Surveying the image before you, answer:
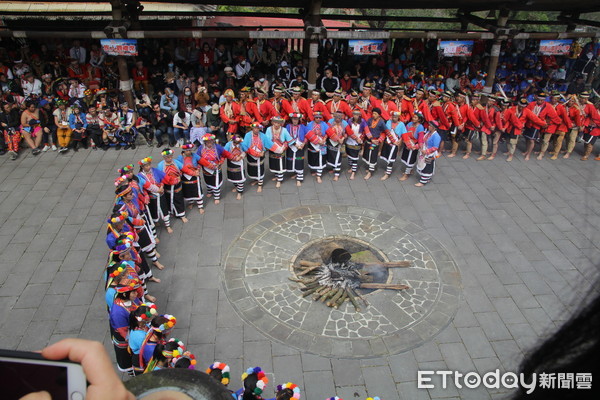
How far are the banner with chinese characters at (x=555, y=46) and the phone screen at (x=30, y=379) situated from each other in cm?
1641

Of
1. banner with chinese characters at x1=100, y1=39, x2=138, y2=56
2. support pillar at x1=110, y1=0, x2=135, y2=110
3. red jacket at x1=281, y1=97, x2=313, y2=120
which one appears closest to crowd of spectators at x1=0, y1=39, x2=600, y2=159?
support pillar at x1=110, y1=0, x2=135, y2=110

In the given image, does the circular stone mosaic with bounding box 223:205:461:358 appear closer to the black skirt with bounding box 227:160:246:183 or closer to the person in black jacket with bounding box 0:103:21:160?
the black skirt with bounding box 227:160:246:183

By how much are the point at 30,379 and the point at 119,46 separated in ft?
35.8

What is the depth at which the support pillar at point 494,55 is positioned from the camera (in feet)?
41.3

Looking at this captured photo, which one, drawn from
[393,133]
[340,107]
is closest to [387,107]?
[340,107]

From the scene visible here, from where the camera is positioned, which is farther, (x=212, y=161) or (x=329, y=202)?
(x=329, y=202)

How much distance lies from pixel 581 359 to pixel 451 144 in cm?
1204

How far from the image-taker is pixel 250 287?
7086mm

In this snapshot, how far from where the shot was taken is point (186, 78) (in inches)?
499

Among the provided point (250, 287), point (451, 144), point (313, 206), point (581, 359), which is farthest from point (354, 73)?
point (581, 359)

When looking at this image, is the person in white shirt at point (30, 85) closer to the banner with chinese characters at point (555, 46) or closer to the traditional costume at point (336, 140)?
the traditional costume at point (336, 140)

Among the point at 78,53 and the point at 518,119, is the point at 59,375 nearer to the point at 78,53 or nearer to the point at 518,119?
the point at 518,119

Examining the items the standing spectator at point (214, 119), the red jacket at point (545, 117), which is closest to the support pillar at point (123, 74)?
the standing spectator at point (214, 119)

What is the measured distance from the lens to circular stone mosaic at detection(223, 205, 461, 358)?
6246mm
